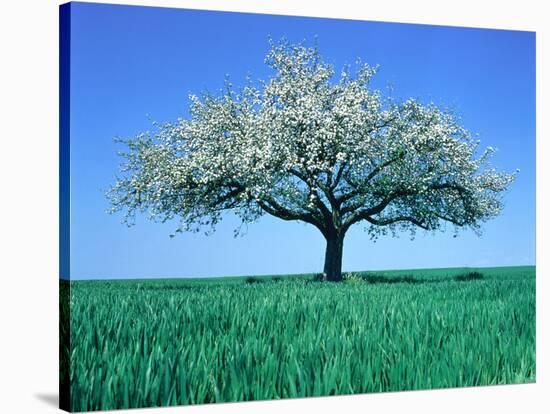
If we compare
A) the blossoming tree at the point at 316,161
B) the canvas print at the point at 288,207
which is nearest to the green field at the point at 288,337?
the canvas print at the point at 288,207

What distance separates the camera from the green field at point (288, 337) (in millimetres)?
8969

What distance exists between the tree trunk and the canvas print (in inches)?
0.8

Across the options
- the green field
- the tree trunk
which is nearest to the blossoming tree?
the tree trunk

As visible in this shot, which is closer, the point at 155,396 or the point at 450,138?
the point at 155,396

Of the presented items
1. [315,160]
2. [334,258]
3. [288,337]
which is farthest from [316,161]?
[288,337]

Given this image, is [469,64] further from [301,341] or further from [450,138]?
[301,341]

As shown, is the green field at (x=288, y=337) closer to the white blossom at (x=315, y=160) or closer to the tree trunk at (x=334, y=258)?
the tree trunk at (x=334, y=258)

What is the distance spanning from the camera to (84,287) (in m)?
9.21

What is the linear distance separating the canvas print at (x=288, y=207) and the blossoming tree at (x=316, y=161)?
3 cm

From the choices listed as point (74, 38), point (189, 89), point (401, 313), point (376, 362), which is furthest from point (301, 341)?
point (74, 38)

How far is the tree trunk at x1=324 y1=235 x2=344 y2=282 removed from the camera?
35.2 feet

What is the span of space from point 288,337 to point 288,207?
1.79m

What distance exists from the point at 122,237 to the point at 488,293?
443cm

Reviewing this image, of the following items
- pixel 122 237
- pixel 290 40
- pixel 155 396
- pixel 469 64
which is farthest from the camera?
pixel 469 64
